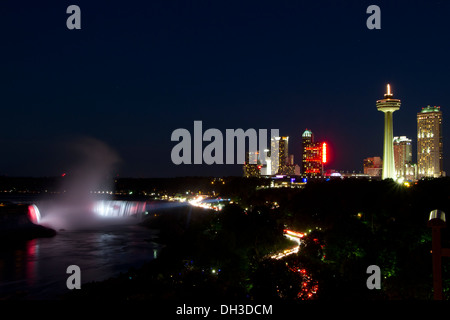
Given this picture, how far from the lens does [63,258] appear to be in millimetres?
32562

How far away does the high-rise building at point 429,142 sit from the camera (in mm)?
186125

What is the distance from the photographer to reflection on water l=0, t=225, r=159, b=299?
2358 centimetres

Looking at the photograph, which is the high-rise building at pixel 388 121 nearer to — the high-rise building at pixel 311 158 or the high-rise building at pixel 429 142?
the high-rise building at pixel 311 158

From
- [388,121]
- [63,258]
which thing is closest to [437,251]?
[63,258]

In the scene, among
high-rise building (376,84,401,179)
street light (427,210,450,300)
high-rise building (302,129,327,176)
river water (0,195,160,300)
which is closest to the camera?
street light (427,210,450,300)

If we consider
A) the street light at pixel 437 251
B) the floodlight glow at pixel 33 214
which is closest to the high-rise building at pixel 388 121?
the floodlight glow at pixel 33 214

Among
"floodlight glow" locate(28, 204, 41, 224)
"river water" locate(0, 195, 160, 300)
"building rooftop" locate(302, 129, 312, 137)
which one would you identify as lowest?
"river water" locate(0, 195, 160, 300)

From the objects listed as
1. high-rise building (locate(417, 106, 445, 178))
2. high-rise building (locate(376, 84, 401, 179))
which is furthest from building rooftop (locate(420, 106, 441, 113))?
high-rise building (locate(376, 84, 401, 179))

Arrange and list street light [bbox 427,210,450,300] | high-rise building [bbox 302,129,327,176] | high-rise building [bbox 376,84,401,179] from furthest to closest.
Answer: high-rise building [bbox 302,129,327,176] < high-rise building [bbox 376,84,401,179] < street light [bbox 427,210,450,300]

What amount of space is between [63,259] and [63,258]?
1.54 feet

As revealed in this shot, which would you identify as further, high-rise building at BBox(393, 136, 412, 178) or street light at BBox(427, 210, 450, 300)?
high-rise building at BBox(393, 136, 412, 178)

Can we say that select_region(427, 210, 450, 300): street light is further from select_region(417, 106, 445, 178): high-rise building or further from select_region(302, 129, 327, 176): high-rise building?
select_region(417, 106, 445, 178): high-rise building

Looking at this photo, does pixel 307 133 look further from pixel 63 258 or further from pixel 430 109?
pixel 63 258
